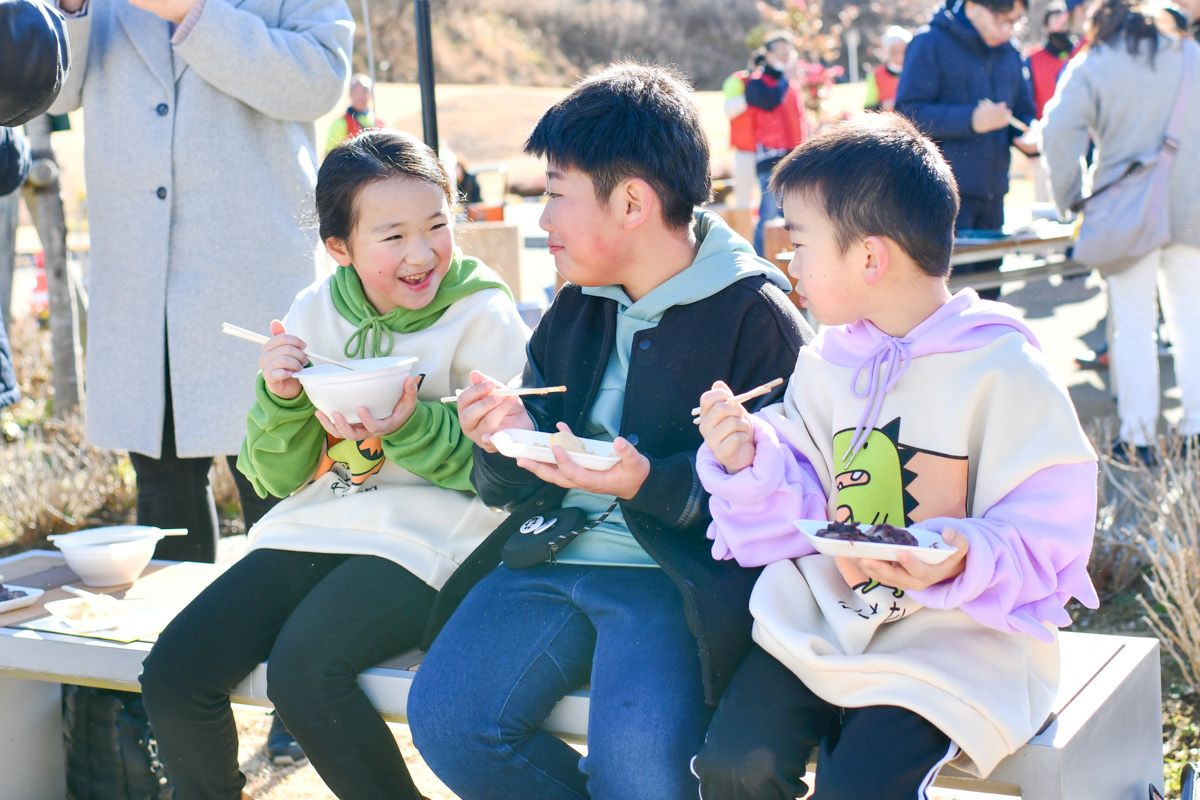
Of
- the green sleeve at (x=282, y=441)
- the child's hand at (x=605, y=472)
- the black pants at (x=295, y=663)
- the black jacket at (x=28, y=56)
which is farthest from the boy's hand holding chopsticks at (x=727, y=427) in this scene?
the black jacket at (x=28, y=56)

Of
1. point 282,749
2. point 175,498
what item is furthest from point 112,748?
point 175,498

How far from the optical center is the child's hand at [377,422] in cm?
243

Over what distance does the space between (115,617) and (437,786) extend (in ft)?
2.91

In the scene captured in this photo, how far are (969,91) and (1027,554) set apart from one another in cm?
394

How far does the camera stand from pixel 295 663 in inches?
93.6

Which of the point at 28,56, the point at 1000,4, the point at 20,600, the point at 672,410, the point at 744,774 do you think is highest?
the point at 1000,4

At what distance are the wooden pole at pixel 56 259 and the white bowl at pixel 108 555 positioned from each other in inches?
101

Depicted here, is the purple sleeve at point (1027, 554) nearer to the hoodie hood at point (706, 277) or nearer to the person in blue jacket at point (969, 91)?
the hoodie hood at point (706, 277)

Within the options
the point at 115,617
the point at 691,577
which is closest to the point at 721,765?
the point at 691,577

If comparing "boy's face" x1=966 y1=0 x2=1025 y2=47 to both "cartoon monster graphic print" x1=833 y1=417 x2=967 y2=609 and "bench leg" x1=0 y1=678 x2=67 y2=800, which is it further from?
"bench leg" x1=0 y1=678 x2=67 y2=800

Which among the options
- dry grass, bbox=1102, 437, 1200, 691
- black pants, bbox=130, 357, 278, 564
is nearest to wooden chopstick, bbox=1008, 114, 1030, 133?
dry grass, bbox=1102, 437, 1200, 691

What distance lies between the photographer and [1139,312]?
550cm

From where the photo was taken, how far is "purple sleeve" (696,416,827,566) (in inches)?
82.0

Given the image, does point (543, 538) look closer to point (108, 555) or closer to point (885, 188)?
point (885, 188)
